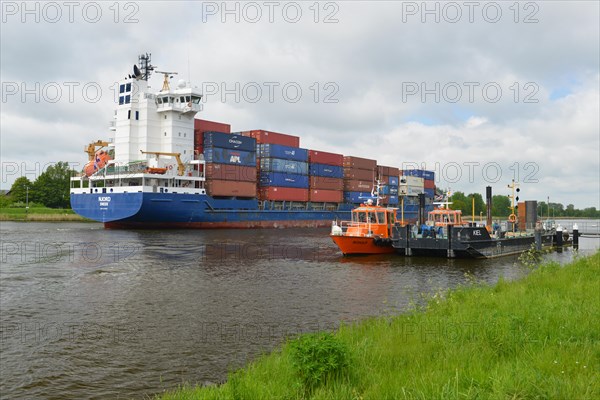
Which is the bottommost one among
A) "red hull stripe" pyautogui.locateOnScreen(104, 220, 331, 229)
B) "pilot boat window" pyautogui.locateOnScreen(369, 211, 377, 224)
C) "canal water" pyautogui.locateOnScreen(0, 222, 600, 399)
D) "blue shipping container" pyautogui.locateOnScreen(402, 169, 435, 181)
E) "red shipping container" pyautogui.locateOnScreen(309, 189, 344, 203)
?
"canal water" pyautogui.locateOnScreen(0, 222, 600, 399)

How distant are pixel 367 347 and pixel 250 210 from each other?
2174 inches

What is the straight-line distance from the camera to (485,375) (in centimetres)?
589

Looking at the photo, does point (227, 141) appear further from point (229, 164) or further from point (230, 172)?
point (230, 172)

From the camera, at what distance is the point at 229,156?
59.6 metres

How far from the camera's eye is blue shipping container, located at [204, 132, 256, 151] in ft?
191

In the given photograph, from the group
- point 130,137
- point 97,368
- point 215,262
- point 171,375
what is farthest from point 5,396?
point 130,137

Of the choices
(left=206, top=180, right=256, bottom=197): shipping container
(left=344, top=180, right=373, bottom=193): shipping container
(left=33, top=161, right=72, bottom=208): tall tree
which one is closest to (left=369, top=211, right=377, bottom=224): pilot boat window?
(left=206, top=180, right=256, bottom=197): shipping container

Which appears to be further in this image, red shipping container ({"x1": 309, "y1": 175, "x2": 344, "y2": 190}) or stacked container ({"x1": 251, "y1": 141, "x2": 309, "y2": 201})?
red shipping container ({"x1": 309, "y1": 175, "x2": 344, "y2": 190})

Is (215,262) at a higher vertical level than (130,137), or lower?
lower

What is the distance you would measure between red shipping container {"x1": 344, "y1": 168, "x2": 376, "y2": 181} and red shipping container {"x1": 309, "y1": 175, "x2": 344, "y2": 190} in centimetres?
185

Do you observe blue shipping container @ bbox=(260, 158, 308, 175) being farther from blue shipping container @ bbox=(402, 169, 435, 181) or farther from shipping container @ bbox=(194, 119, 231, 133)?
blue shipping container @ bbox=(402, 169, 435, 181)

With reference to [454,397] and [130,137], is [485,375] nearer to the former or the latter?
[454,397]

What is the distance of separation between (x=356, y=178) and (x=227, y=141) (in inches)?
1179

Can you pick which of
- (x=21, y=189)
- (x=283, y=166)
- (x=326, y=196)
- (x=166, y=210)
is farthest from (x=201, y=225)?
(x=21, y=189)
